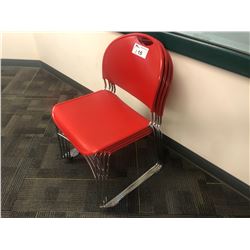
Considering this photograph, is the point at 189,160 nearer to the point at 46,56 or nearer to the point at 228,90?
the point at 228,90

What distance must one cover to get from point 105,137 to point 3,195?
718mm

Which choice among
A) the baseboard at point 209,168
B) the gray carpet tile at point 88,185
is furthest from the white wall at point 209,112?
the gray carpet tile at point 88,185

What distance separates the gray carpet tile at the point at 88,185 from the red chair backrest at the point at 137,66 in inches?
19.9

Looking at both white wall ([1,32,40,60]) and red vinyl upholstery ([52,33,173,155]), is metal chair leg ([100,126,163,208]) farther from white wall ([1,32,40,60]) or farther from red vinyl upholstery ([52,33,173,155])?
white wall ([1,32,40,60])

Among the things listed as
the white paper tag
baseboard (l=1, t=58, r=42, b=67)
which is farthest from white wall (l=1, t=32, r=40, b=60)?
the white paper tag

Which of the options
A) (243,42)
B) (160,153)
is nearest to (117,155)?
(160,153)

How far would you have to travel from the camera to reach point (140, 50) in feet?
4.18

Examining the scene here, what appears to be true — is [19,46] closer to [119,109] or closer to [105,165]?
[119,109]

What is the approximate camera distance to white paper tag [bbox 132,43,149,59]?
125cm

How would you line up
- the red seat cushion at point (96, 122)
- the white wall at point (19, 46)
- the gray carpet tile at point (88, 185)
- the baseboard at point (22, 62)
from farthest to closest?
the baseboard at point (22, 62) < the white wall at point (19, 46) < the gray carpet tile at point (88, 185) < the red seat cushion at point (96, 122)

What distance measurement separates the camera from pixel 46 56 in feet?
8.71

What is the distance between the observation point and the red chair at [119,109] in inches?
46.7

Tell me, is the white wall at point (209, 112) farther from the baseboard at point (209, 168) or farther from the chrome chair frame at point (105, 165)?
the chrome chair frame at point (105, 165)

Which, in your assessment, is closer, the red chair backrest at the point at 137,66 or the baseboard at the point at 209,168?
the red chair backrest at the point at 137,66
